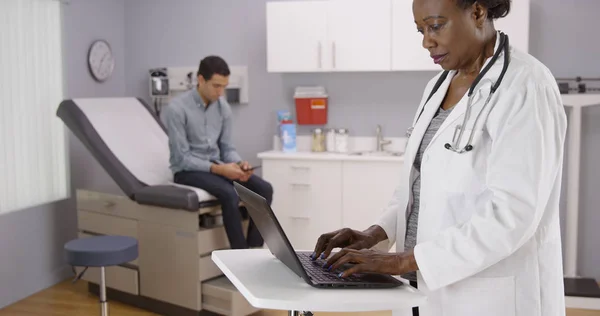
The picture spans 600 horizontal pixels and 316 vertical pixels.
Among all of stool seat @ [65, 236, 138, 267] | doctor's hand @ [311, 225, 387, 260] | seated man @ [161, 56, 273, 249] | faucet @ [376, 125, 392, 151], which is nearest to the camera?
doctor's hand @ [311, 225, 387, 260]

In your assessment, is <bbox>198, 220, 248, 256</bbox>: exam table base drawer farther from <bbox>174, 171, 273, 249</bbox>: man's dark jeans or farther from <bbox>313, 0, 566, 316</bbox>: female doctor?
<bbox>313, 0, 566, 316</bbox>: female doctor

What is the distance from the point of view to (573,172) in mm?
4016

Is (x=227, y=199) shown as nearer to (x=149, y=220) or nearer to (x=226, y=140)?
(x=149, y=220)

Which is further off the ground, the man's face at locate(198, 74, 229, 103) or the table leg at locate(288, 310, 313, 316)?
the man's face at locate(198, 74, 229, 103)

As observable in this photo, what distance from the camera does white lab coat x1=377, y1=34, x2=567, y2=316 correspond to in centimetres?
128

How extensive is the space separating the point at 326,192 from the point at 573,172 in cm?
155

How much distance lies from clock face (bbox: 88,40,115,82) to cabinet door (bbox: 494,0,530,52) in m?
2.75

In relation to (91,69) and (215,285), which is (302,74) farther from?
(215,285)

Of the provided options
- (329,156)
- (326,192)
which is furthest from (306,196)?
(329,156)

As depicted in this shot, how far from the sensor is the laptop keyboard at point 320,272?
52.5 inches

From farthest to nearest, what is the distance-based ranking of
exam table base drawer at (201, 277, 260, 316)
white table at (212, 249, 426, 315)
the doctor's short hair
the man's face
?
the man's face < exam table base drawer at (201, 277, 260, 316) < the doctor's short hair < white table at (212, 249, 426, 315)

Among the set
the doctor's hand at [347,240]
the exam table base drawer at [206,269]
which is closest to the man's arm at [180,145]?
the exam table base drawer at [206,269]

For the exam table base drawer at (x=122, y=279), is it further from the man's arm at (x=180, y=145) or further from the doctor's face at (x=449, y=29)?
the doctor's face at (x=449, y=29)

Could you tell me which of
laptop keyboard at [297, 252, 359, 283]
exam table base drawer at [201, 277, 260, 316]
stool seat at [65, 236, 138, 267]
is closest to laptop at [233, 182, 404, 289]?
laptop keyboard at [297, 252, 359, 283]
